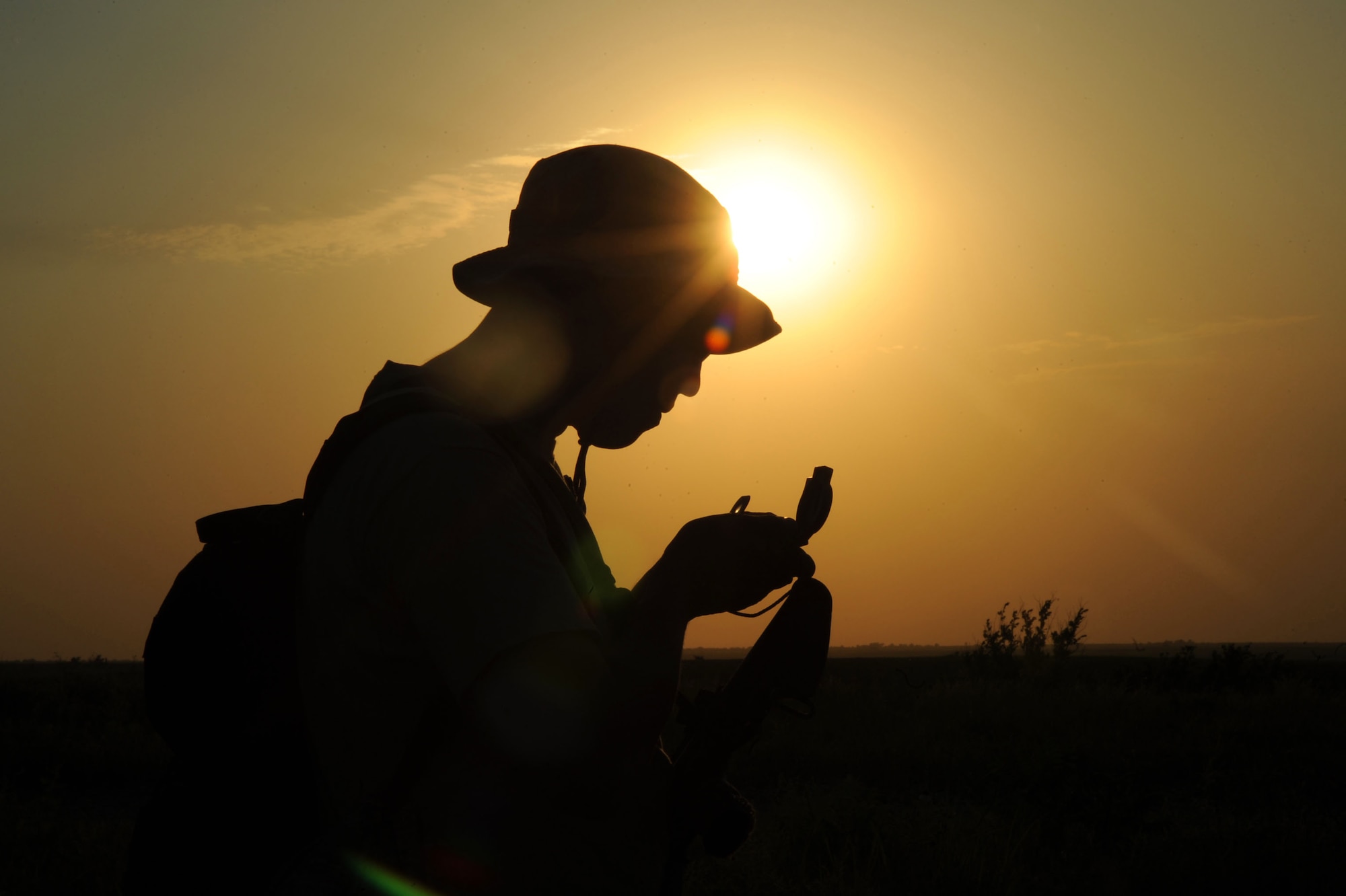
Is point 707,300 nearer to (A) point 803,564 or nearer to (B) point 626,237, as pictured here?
(B) point 626,237

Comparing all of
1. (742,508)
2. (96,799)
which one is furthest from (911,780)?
(742,508)

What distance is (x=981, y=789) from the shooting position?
1051 cm

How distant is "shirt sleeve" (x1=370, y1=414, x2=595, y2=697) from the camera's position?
1300 millimetres

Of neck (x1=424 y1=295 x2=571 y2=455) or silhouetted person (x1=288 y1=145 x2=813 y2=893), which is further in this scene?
neck (x1=424 y1=295 x2=571 y2=455)

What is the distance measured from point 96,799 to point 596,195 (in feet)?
37.9

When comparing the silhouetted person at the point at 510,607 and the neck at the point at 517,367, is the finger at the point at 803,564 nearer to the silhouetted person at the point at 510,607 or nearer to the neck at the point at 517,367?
the silhouetted person at the point at 510,607

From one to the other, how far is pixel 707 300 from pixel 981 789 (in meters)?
A: 9.68

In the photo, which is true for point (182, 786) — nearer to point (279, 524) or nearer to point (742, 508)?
point (279, 524)

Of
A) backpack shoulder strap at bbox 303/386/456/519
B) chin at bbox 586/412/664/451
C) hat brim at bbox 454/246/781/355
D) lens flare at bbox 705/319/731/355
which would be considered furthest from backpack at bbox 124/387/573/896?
lens flare at bbox 705/319/731/355

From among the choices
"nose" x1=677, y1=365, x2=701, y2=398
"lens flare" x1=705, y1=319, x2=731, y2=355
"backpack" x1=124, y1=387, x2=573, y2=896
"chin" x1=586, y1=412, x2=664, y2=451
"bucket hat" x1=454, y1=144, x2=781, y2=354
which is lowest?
"backpack" x1=124, y1=387, x2=573, y2=896

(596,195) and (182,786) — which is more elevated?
(596,195)

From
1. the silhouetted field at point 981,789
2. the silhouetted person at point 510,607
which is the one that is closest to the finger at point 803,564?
the silhouetted person at point 510,607

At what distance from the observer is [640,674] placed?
151cm

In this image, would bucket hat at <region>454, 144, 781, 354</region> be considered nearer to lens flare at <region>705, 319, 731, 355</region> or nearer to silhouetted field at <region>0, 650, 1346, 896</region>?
lens flare at <region>705, 319, 731, 355</region>
